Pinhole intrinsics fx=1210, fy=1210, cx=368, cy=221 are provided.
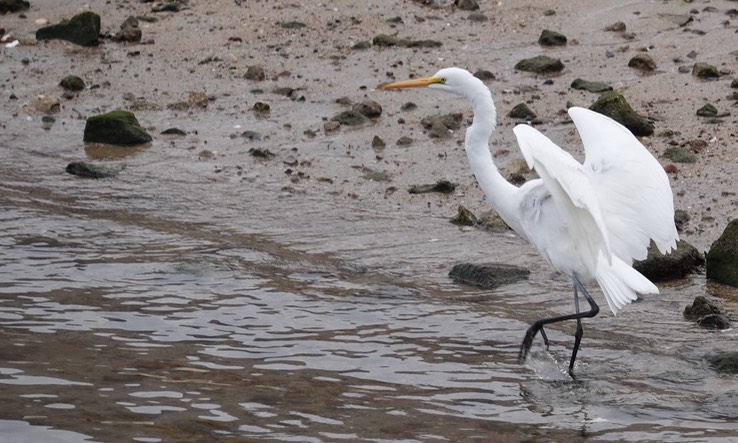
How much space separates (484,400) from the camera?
599 cm

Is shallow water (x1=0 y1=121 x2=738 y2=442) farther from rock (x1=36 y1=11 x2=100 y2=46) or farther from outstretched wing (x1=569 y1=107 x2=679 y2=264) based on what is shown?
rock (x1=36 y1=11 x2=100 y2=46)

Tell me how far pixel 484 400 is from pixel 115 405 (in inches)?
70.7

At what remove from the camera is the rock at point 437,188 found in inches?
368

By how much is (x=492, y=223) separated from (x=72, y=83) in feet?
16.6

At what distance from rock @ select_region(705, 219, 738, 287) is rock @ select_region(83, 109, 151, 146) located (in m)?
5.25

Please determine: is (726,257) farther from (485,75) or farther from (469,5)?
(469,5)

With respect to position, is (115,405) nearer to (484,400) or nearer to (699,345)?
(484,400)

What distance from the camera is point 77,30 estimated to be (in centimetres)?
1284

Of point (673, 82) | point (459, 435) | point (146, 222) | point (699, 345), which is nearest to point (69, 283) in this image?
point (146, 222)

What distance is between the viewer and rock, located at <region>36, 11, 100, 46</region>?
12758mm

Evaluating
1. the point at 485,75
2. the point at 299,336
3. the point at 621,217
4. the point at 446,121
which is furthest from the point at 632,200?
the point at 485,75

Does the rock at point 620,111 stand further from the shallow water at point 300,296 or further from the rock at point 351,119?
the rock at point 351,119

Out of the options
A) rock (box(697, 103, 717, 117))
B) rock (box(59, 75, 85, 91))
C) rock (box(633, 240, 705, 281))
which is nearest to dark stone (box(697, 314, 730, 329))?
rock (box(633, 240, 705, 281))

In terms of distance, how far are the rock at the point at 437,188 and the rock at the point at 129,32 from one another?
4.68 meters
